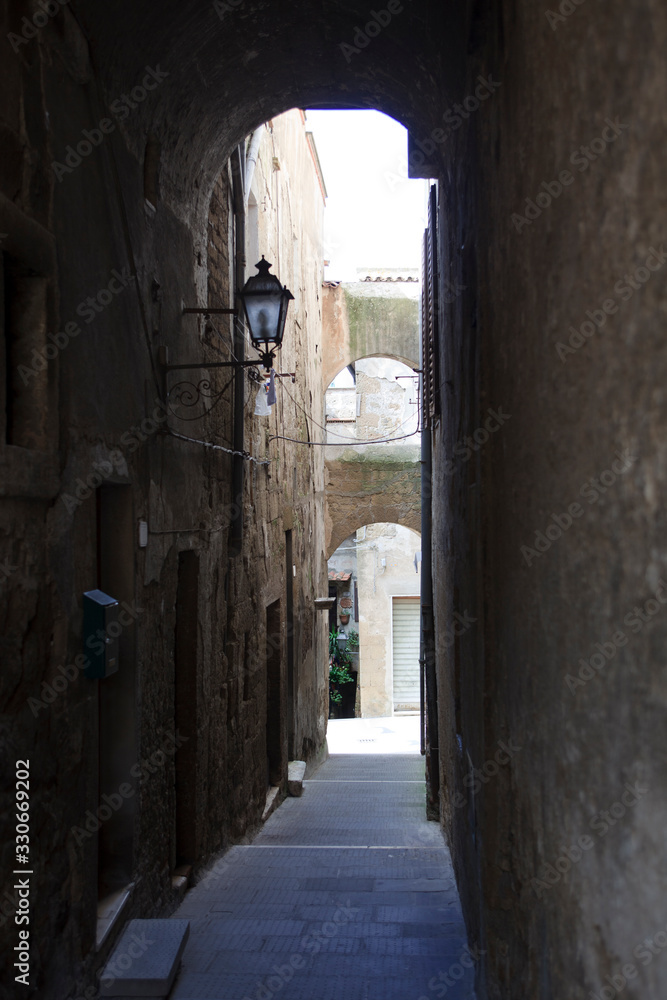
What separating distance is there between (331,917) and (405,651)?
62.2 feet

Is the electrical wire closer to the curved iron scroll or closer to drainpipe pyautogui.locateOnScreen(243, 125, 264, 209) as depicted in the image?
the curved iron scroll

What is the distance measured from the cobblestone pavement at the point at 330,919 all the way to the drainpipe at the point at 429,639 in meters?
0.47

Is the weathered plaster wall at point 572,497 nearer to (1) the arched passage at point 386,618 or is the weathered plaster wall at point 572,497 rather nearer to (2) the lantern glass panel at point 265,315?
(2) the lantern glass panel at point 265,315

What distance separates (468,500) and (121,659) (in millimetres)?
1847

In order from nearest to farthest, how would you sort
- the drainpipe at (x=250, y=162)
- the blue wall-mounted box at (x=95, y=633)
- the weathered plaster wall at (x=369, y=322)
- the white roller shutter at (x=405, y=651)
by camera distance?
1. the blue wall-mounted box at (x=95, y=633)
2. the drainpipe at (x=250, y=162)
3. the weathered plaster wall at (x=369, y=322)
4. the white roller shutter at (x=405, y=651)

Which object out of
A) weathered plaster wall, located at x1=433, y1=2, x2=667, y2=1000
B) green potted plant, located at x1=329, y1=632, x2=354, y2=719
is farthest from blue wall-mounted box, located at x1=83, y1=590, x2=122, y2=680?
green potted plant, located at x1=329, y1=632, x2=354, y2=719

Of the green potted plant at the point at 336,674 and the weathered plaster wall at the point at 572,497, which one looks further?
the green potted plant at the point at 336,674

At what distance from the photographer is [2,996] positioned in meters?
2.53

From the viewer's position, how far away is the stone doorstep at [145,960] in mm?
3414

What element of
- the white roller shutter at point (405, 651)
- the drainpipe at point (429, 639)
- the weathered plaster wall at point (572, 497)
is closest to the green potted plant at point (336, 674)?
the white roller shutter at point (405, 651)

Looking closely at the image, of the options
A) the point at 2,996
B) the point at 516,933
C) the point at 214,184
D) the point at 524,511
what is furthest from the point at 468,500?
the point at 214,184

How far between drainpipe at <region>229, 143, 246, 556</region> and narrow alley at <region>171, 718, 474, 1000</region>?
7.96 feet

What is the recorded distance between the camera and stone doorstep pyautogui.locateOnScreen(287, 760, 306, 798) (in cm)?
945

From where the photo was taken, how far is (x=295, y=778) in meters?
9.61
